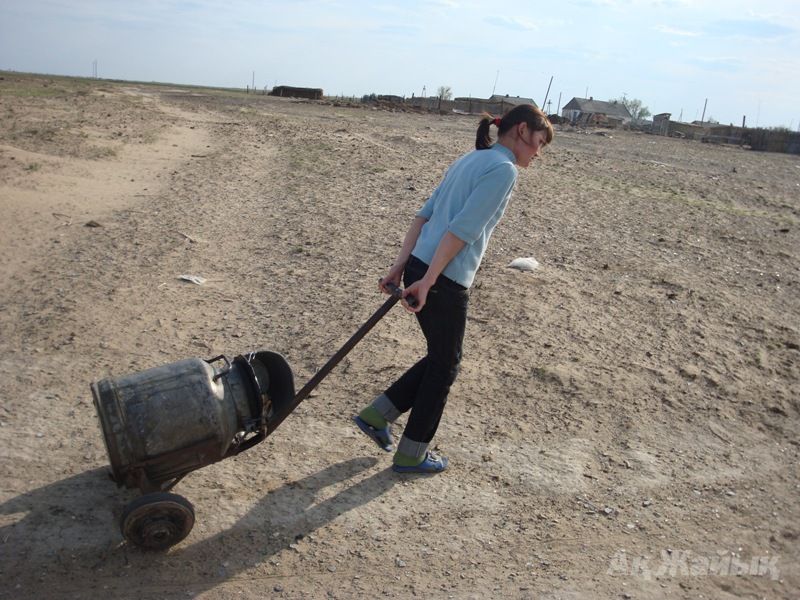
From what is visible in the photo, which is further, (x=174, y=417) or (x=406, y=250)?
(x=406, y=250)

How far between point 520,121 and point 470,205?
445mm

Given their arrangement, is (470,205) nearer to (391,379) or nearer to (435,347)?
(435,347)

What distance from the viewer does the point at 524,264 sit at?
696 centimetres

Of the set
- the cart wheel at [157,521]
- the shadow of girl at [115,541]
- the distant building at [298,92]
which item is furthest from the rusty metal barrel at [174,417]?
the distant building at [298,92]

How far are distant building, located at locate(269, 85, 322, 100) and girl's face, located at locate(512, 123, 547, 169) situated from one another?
44137 mm

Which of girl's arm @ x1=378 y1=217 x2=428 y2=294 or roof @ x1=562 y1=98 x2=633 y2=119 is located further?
roof @ x1=562 y1=98 x2=633 y2=119

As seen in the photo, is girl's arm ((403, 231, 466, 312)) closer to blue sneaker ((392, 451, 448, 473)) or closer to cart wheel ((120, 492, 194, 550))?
blue sneaker ((392, 451, 448, 473))

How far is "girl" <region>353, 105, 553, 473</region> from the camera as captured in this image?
10.5ft

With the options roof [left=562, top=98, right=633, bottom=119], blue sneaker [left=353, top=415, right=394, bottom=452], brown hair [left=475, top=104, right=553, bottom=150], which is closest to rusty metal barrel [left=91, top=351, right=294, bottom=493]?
blue sneaker [left=353, top=415, right=394, bottom=452]

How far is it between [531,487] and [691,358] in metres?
2.18

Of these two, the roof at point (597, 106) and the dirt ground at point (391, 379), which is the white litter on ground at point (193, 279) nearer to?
the dirt ground at point (391, 379)

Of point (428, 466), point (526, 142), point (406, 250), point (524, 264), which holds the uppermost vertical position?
point (526, 142)

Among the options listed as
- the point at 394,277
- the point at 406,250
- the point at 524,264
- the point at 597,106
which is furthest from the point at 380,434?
the point at 597,106

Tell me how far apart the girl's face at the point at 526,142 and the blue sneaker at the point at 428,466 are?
1578 millimetres
